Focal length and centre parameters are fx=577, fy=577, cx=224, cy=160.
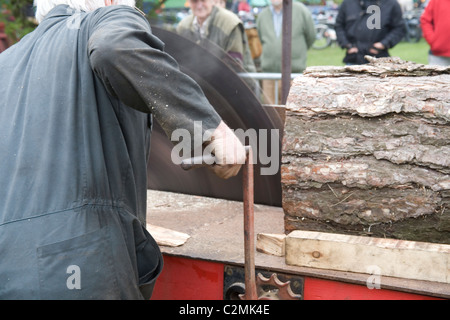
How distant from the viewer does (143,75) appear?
1627mm


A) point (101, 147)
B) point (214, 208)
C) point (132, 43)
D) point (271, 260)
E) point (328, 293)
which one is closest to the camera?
point (132, 43)

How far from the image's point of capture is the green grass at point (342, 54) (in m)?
11.3

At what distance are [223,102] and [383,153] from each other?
1094mm

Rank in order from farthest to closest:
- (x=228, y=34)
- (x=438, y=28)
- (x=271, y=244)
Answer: (x=438, y=28) < (x=228, y=34) < (x=271, y=244)

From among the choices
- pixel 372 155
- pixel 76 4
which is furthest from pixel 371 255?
pixel 76 4

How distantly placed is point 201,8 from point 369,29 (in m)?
1.53

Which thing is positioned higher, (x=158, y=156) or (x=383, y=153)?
(x=383, y=153)

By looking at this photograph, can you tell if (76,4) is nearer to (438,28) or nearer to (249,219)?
(249,219)

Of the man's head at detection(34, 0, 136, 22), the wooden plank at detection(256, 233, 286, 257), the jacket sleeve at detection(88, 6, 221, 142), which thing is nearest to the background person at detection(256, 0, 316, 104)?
the wooden plank at detection(256, 233, 286, 257)

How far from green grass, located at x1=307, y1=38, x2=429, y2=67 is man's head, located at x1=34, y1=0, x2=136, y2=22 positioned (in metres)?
9.29

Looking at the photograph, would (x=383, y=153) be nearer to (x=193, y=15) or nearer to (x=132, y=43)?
(x=132, y=43)

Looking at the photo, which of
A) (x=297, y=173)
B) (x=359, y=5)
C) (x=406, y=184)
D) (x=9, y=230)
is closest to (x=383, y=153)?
(x=406, y=184)

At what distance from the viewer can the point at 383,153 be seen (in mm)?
2291

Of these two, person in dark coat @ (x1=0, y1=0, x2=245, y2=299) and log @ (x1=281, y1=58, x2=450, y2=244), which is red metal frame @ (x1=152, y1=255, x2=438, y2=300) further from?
person in dark coat @ (x1=0, y1=0, x2=245, y2=299)
